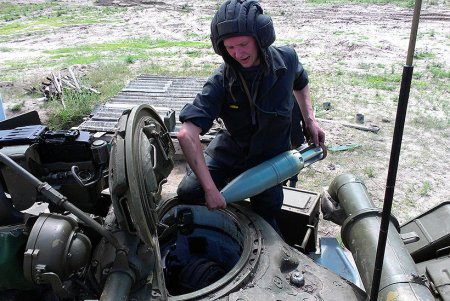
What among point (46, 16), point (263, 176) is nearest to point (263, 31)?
point (263, 176)

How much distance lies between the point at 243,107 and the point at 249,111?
0.06 metres

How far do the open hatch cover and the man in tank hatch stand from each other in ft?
2.02

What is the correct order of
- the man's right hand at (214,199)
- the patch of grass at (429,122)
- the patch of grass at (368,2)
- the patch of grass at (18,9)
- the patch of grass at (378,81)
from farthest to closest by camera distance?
the patch of grass at (18,9)
the patch of grass at (368,2)
the patch of grass at (378,81)
the patch of grass at (429,122)
the man's right hand at (214,199)

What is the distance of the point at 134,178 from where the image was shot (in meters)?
2.18

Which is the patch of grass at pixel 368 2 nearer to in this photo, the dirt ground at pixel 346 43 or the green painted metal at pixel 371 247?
the dirt ground at pixel 346 43

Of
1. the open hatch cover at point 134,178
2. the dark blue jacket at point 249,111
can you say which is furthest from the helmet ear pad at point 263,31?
the open hatch cover at point 134,178

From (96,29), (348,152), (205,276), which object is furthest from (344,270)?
(96,29)

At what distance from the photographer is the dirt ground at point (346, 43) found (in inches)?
256

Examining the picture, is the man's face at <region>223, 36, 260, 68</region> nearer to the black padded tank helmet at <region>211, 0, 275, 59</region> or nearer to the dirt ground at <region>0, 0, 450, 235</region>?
the black padded tank helmet at <region>211, 0, 275, 59</region>

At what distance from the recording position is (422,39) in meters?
14.3

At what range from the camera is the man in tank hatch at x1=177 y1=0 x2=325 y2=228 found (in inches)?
117

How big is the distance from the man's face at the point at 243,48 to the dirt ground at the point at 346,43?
2.79 m

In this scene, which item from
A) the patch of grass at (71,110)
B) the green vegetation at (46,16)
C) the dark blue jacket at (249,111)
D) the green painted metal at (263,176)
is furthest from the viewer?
the green vegetation at (46,16)

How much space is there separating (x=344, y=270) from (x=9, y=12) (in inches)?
930
